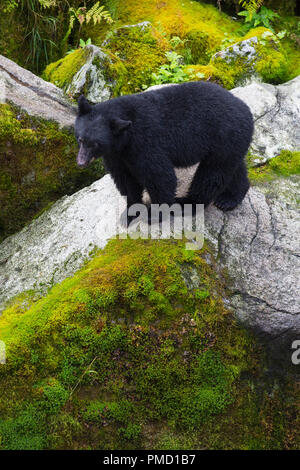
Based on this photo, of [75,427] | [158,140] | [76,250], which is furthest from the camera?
[76,250]

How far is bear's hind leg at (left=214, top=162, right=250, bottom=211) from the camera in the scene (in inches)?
211

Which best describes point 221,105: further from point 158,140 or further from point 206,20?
point 206,20

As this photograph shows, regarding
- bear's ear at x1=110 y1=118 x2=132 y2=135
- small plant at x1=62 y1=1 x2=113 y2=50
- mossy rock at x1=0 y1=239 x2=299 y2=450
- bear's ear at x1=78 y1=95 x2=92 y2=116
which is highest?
bear's ear at x1=78 y1=95 x2=92 y2=116

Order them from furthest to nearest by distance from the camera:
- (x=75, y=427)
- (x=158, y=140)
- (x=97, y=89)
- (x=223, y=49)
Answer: (x=223, y=49)
(x=97, y=89)
(x=158, y=140)
(x=75, y=427)

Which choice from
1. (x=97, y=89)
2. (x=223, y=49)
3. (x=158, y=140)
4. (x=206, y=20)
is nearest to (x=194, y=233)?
(x=158, y=140)

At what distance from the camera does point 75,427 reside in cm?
382

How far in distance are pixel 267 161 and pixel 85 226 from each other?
9.37 ft

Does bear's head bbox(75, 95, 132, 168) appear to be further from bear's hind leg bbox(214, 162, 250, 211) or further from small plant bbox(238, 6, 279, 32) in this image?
small plant bbox(238, 6, 279, 32)

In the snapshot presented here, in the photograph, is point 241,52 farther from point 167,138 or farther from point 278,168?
point 167,138

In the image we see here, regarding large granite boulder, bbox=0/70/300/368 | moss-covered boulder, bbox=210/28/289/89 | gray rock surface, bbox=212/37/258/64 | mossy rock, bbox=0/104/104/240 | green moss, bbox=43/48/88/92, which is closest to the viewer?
large granite boulder, bbox=0/70/300/368

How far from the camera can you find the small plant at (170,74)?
8.05 m

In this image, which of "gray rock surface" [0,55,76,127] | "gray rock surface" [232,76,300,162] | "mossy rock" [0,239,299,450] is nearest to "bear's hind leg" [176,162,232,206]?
"mossy rock" [0,239,299,450]

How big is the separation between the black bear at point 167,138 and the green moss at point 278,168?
109cm

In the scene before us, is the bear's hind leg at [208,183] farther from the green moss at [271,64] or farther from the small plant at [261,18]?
the small plant at [261,18]
